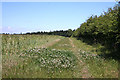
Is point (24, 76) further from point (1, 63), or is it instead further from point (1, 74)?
point (1, 63)

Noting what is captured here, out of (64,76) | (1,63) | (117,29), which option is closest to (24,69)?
(1,63)

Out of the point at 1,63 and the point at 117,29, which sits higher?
the point at 117,29

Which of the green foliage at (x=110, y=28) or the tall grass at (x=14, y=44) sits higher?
the green foliage at (x=110, y=28)

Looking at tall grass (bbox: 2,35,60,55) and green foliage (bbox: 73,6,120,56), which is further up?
green foliage (bbox: 73,6,120,56)

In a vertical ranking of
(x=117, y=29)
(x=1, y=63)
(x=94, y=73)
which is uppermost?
(x=117, y=29)

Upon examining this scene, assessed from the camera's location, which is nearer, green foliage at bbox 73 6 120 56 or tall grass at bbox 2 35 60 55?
green foliage at bbox 73 6 120 56

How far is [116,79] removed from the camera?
8844mm

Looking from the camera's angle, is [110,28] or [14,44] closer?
[110,28]

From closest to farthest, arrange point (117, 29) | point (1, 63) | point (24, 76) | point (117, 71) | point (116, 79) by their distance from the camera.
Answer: point (24, 76) → point (116, 79) → point (1, 63) → point (117, 71) → point (117, 29)

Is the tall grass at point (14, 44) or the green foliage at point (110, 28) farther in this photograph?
the tall grass at point (14, 44)

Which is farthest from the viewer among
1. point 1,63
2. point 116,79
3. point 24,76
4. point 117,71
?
point 117,71

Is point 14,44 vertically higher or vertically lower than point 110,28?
lower

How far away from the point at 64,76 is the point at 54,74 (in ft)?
2.26

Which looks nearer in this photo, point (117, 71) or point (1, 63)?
point (1, 63)
